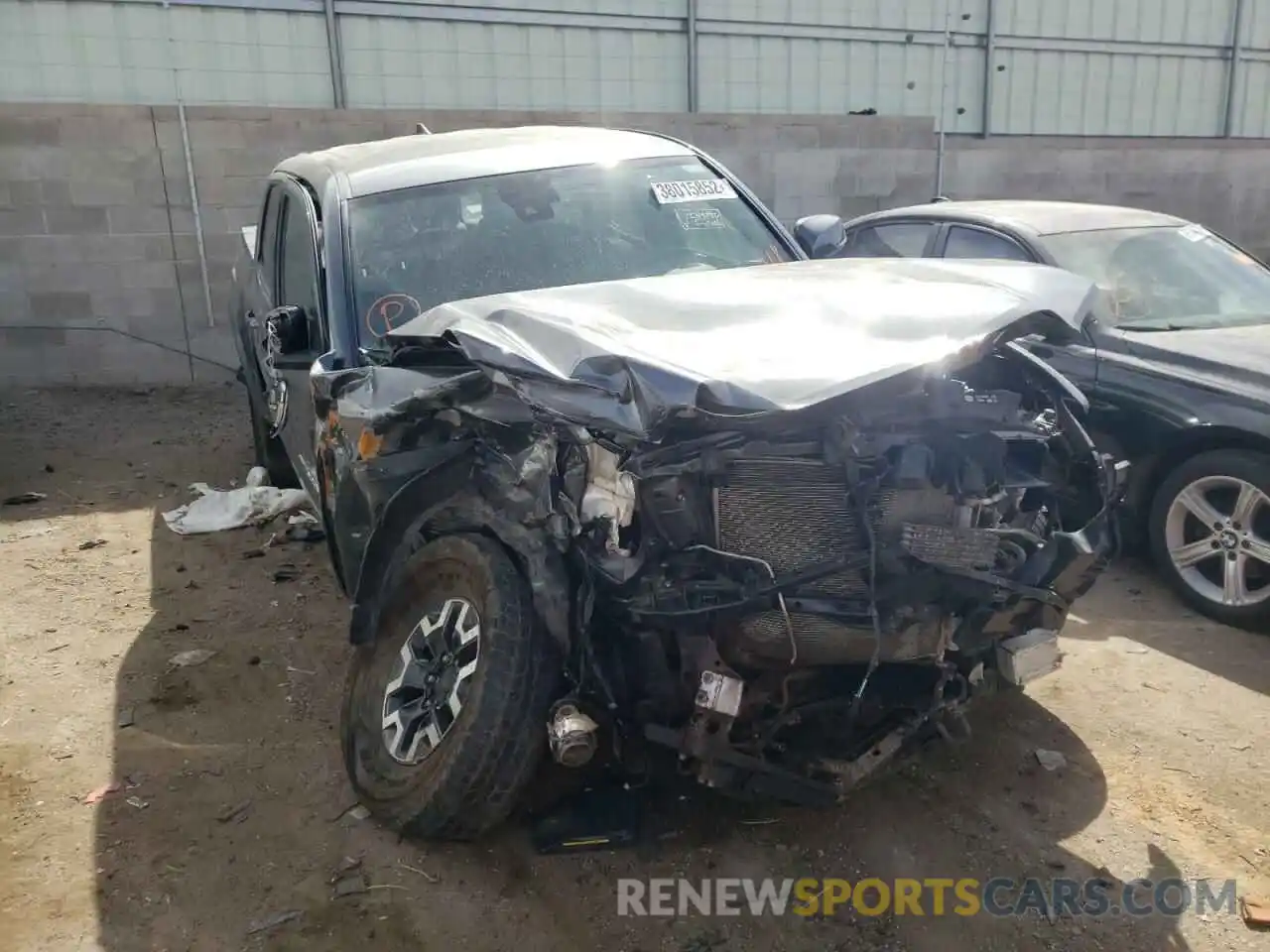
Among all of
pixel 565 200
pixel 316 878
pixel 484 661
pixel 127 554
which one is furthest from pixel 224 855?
pixel 127 554

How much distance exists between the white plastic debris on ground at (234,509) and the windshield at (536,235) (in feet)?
8.03

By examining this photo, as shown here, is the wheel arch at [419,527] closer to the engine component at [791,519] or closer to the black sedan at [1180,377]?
the engine component at [791,519]

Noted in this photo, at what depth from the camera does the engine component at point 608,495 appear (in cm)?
259

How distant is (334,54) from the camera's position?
10344 mm

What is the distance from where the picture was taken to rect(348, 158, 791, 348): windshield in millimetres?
3703

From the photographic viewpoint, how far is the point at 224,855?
2.94 meters

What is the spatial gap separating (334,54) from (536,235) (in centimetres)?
776

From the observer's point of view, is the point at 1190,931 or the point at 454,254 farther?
the point at 454,254

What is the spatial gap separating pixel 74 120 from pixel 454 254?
21.0 ft

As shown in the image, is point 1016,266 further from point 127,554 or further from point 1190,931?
point 127,554

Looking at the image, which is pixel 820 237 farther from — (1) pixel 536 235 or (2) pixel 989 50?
(2) pixel 989 50

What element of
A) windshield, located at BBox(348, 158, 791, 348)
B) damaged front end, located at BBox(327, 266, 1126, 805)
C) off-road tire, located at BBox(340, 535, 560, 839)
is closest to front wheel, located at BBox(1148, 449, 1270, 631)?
damaged front end, located at BBox(327, 266, 1126, 805)

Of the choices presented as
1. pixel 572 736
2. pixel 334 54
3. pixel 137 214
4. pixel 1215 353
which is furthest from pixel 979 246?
pixel 334 54

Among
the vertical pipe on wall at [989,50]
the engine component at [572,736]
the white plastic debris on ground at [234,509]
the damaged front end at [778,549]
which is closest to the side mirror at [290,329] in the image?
the damaged front end at [778,549]
